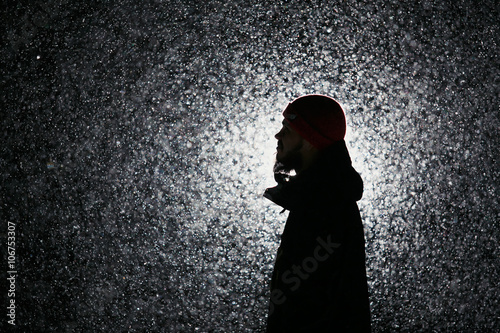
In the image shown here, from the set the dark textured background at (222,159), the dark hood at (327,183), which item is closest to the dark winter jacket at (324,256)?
the dark hood at (327,183)

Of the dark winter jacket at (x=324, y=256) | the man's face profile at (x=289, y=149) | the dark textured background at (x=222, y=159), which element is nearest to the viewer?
the dark winter jacket at (x=324, y=256)

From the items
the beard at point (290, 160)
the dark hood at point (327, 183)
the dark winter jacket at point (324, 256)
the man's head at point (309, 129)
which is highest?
the man's head at point (309, 129)

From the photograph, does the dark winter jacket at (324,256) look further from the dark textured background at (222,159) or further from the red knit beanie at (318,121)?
the dark textured background at (222,159)

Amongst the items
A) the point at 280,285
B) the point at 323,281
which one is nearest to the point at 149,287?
the point at 280,285

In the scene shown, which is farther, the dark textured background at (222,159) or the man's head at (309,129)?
the dark textured background at (222,159)

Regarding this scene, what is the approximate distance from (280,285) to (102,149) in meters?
1.26

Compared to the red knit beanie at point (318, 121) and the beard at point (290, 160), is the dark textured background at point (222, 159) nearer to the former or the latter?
the beard at point (290, 160)

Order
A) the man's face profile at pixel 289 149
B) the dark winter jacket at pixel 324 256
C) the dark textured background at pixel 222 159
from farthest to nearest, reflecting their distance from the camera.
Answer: the dark textured background at pixel 222 159 < the man's face profile at pixel 289 149 < the dark winter jacket at pixel 324 256

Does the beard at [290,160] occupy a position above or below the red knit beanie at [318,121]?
below

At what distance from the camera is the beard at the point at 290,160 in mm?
1621

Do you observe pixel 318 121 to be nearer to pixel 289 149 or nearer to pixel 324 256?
pixel 289 149

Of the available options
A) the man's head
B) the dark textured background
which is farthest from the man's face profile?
the dark textured background

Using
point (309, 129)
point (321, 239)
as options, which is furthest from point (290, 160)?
point (321, 239)

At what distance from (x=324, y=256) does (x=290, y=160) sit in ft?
1.24
